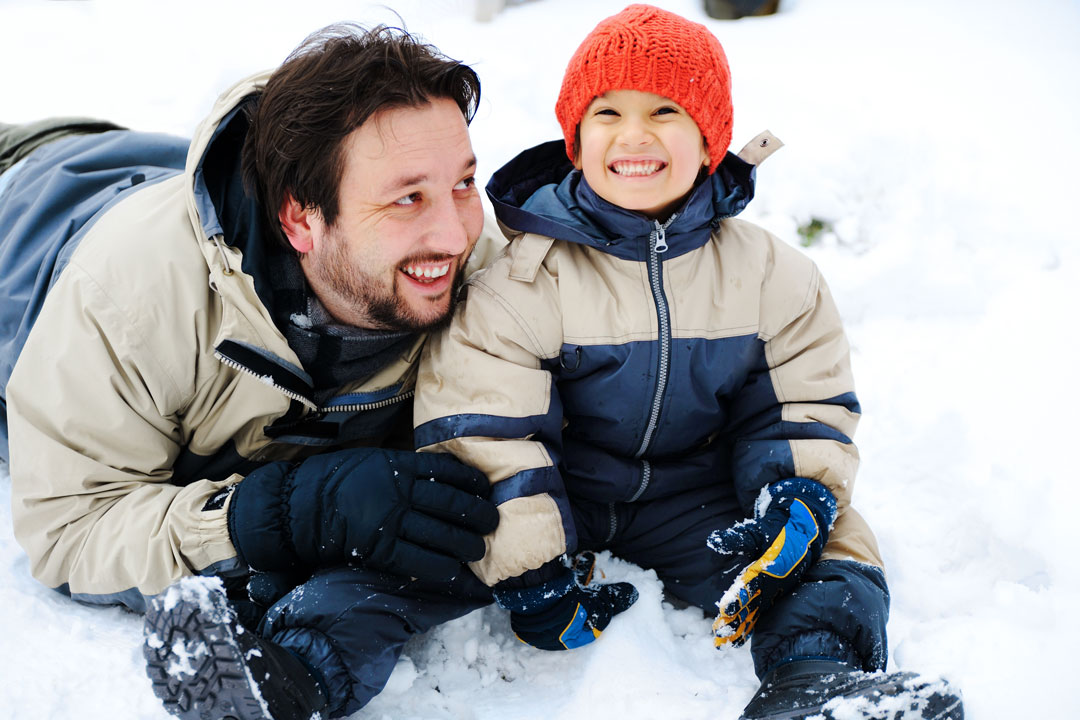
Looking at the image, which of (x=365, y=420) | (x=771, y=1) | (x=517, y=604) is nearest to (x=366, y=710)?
(x=517, y=604)

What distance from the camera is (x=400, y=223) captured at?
1.87 metres

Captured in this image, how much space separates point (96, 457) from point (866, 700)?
5.33 feet

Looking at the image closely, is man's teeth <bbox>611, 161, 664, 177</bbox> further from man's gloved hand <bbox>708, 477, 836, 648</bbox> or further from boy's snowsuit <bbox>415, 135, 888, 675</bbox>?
man's gloved hand <bbox>708, 477, 836, 648</bbox>

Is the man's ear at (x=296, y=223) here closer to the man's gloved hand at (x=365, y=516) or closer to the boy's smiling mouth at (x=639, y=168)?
the man's gloved hand at (x=365, y=516)

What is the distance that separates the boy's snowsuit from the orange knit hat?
165 mm

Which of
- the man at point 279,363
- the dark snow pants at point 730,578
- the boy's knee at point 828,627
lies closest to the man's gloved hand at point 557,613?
the man at point 279,363

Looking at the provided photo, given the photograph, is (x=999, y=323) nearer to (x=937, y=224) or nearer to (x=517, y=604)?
(x=937, y=224)

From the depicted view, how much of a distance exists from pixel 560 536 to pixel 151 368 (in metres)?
0.97

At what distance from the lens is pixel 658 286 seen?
1930mm

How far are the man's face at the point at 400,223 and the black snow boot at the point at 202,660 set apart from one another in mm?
739

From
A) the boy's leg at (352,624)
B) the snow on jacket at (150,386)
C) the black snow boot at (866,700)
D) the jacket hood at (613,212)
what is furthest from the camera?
the jacket hood at (613,212)

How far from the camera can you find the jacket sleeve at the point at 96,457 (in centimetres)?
178

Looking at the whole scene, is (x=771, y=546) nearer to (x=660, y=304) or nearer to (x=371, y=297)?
(x=660, y=304)

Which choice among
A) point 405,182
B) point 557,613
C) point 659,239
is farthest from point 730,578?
point 405,182
